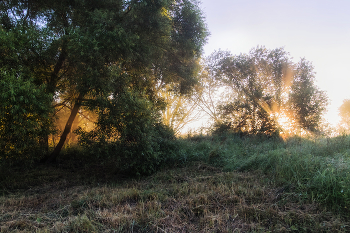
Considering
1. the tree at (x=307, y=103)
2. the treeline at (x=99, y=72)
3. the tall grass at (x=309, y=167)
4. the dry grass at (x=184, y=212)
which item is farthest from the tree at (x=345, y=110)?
the dry grass at (x=184, y=212)

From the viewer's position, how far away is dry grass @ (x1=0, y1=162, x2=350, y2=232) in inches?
148

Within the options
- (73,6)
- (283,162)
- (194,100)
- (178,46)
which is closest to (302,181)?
(283,162)

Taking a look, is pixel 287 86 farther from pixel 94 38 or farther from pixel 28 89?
pixel 28 89

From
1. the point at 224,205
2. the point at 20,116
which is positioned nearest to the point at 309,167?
the point at 224,205

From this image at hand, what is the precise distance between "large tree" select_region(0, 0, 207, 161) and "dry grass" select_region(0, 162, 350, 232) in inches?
175

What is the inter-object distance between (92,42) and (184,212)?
7.00 m

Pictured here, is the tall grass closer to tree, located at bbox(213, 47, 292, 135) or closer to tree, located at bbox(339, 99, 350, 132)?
→ tree, located at bbox(213, 47, 292, 135)

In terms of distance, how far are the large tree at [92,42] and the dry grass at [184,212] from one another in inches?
175

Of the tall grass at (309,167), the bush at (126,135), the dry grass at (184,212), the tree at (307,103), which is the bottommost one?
the dry grass at (184,212)

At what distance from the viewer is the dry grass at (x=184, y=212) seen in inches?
148

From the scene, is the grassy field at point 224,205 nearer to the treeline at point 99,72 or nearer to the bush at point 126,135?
the bush at point 126,135

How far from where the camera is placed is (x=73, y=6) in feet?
32.0

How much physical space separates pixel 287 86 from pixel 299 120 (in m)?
2.79

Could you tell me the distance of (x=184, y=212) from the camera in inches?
170
